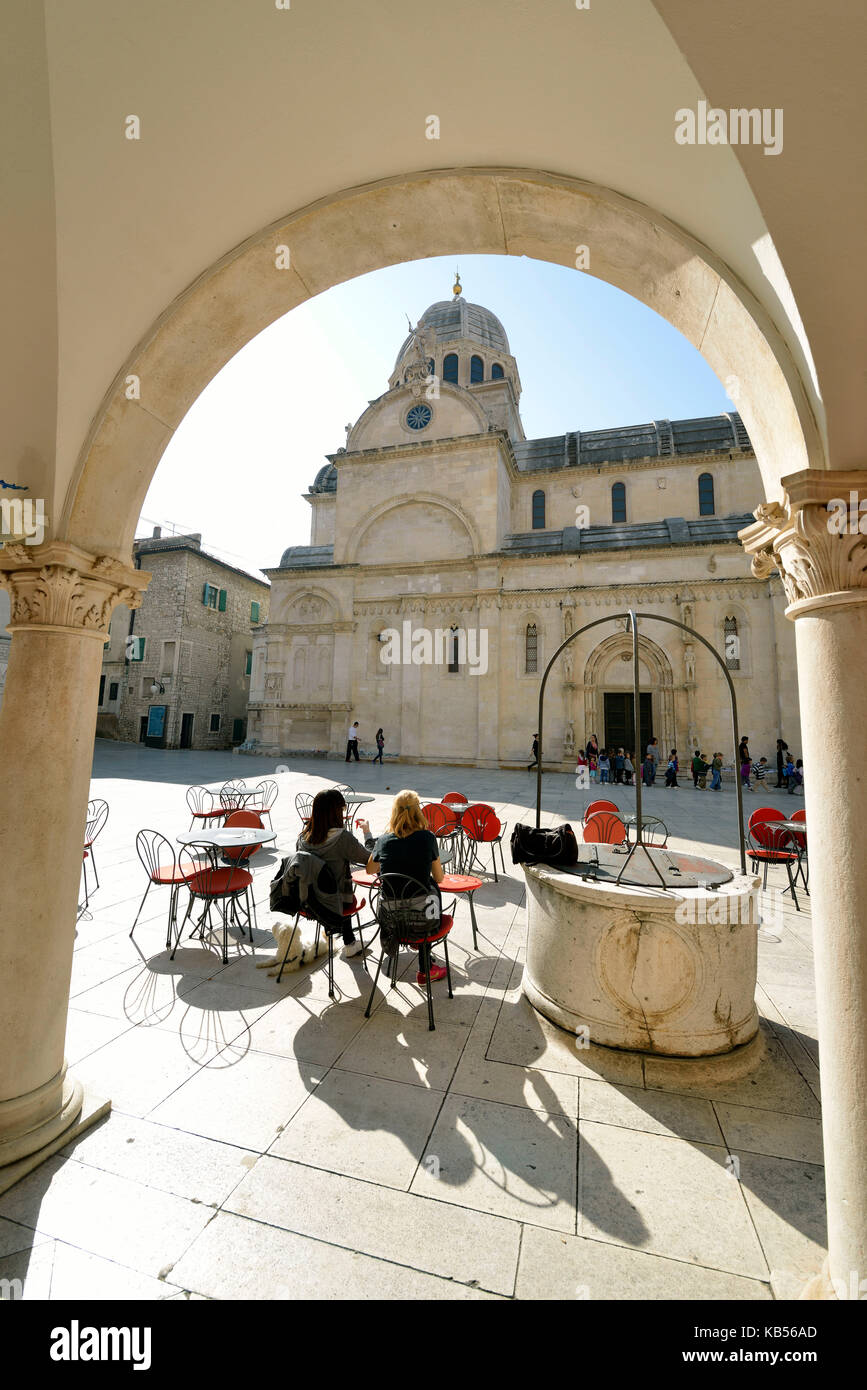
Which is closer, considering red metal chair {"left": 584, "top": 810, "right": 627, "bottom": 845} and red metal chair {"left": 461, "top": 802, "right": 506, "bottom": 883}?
red metal chair {"left": 584, "top": 810, "right": 627, "bottom": 845}

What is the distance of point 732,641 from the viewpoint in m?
21.2

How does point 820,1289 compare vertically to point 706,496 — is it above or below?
below

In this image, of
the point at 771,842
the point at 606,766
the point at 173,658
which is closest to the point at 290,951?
the point at 771,842

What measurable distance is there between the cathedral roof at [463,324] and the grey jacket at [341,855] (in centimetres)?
3334

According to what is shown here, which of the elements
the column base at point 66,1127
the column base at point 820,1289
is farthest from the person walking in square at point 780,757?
the column base at point 66,1127

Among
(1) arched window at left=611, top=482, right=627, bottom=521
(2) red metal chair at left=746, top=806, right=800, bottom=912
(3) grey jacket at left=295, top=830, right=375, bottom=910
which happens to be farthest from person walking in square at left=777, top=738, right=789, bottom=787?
(3) grey jacket at left=295, top=830, right=375, bottom=910

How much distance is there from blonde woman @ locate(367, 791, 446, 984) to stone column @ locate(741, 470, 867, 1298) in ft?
8.40

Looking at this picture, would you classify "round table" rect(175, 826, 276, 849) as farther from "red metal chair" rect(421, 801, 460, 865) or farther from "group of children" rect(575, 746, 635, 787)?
"group of children" rect(575, 746, 635, 787)

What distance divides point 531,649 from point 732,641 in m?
7.74

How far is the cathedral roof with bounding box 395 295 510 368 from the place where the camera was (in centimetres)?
3072

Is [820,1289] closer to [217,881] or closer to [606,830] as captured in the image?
[217,881]

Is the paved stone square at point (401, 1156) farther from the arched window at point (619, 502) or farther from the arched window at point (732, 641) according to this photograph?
the arched window at point (619, 502)

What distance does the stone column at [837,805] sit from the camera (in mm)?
1983

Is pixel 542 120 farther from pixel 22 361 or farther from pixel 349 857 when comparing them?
pixel 349 857
